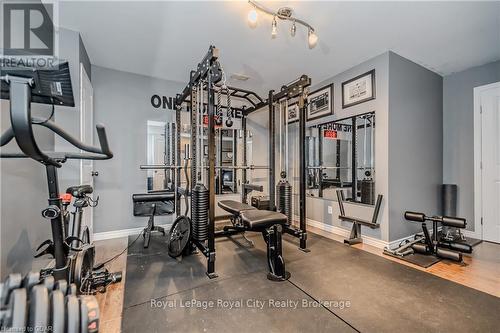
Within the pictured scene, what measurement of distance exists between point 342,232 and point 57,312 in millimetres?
3534

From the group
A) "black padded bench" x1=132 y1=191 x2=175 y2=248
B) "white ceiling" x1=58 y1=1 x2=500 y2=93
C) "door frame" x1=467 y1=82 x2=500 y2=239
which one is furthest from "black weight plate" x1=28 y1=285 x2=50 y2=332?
"door frame" x1=467 y1=82 x2=500 y2=239

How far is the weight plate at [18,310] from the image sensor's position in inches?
31.5

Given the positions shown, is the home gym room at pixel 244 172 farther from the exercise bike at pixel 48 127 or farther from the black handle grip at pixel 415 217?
the black handle grip at pixel 415 217

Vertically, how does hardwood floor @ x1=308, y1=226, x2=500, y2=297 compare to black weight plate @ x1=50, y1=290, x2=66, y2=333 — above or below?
below

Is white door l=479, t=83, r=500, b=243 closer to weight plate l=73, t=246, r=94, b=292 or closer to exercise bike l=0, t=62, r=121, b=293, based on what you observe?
exercise bike l=0, t=62, r=121, b=293

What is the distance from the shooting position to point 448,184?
3666mm

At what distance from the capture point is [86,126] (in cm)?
293

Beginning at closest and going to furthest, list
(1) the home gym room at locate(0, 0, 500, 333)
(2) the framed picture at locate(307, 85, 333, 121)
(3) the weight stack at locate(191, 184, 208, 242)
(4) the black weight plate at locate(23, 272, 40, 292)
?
1. (4) the black weight plate at locate(23, 272, 40, 292)
2. (1) the home gym room at locate(0, 0, 500, 333)
3. (3) the weight stack at locate(191, 184, 208, 242)
4. (2) the framed picture at locate(307, 85, 333, 121)

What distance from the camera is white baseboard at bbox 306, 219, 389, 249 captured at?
300 centimetres

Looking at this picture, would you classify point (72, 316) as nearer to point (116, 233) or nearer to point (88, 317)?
point (88, 317)

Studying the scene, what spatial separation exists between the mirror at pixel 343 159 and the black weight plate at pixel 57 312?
3392 millimetres

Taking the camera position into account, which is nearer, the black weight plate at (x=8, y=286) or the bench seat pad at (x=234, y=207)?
the black weight plate at (x=8, y=286)

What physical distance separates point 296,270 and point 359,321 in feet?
2.68

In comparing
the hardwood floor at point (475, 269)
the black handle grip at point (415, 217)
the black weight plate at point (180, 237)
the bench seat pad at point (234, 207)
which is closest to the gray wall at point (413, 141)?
the black handle grip at point (415, 217)
